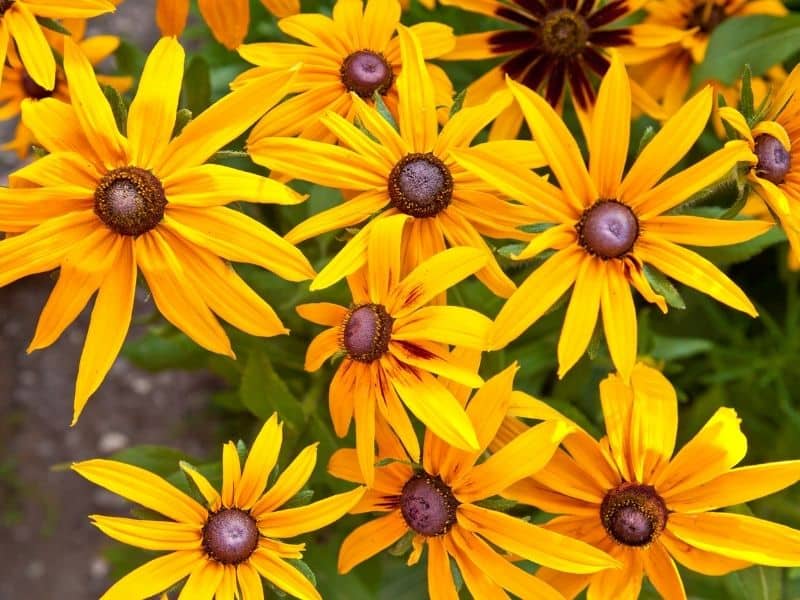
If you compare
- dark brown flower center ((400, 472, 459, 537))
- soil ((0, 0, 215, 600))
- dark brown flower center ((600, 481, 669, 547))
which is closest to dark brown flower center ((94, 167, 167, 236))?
dark brown flower center ((400, 472, 459, 537))

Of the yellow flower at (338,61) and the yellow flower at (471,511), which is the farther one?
the yellow flower at (338,61)

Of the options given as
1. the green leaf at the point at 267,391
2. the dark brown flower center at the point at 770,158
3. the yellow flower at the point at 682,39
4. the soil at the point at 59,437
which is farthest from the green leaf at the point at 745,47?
the soil at the point at 59,437

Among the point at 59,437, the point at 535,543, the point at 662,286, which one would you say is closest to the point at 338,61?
the point at 662,286

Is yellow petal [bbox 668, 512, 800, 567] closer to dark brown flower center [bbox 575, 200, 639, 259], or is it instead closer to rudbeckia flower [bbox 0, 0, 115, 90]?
dark brown flower center [bbox 575, 200, 639, 259]

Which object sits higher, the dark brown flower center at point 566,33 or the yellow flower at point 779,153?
the dark brown flower center at point 566,33

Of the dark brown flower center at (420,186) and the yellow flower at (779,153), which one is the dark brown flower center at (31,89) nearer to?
the dark brown flower center at (420,186)

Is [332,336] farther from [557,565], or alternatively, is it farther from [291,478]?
[557,565]

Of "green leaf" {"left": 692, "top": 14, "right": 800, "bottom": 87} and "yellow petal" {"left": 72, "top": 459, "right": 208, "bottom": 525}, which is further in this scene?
"green leaf" {"left": 692, "top": 14, "right": 800, "bottom": 87}

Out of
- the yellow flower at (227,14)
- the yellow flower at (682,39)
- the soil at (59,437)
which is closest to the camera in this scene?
the yellow flower at (227,14)
